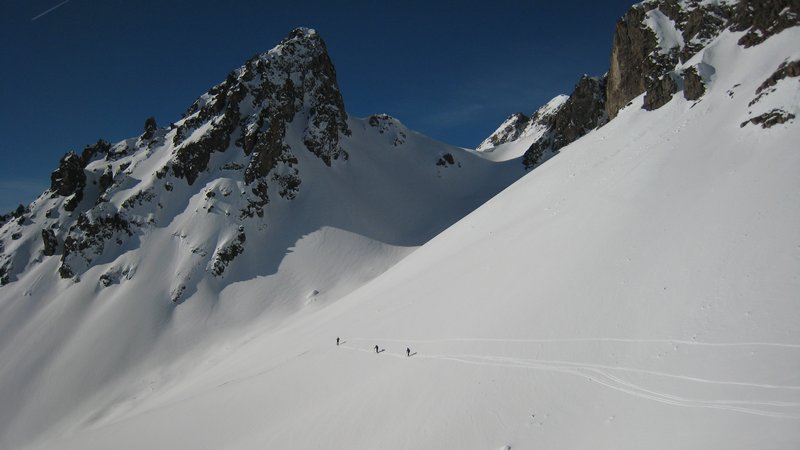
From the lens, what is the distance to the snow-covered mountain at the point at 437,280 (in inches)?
516

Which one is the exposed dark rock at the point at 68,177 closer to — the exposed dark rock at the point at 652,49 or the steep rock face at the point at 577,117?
the steep rock face at the point at 577,117

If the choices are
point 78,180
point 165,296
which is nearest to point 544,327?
point 165,296

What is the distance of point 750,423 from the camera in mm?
9680

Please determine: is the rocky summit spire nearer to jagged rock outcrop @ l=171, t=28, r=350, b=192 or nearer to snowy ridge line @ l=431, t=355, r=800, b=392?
jagged rock outcrop @ l=171, t=28, r=350, b=192

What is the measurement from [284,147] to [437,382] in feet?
183

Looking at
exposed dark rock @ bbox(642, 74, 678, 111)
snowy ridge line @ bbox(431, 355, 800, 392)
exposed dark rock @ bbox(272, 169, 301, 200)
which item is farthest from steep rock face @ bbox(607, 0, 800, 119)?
Result: exposed dark rock @ bbox(272, 169, 301, 200)

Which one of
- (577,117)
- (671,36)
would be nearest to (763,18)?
(671,36)

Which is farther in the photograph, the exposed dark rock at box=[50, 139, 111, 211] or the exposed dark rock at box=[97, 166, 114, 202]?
the exposed dark rock at box=[50, 139, 111, 211]

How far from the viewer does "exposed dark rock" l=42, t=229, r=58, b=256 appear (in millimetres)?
60219

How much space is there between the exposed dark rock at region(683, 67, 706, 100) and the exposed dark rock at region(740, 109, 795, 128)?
9.16m

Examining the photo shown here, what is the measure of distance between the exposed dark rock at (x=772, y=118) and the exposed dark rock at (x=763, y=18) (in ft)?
39.3

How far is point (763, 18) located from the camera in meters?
31.6

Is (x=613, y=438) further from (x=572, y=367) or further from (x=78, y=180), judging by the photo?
(x=78, y=180)

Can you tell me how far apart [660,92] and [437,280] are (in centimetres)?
2470
